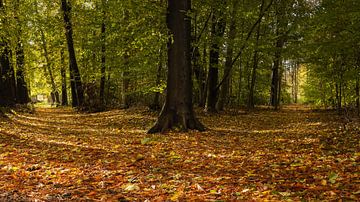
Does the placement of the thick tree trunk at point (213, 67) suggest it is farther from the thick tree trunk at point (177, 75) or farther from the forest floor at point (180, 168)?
the forest floor at point (180, 168)

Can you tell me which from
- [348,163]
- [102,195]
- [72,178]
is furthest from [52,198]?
[348,163]

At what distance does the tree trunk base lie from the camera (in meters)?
10.7

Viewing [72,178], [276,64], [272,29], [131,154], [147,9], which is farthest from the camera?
[276,64]

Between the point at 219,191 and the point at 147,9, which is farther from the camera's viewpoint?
the point at 147,9

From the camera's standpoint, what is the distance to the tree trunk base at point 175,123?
422 inches

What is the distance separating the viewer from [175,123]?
10.8 m

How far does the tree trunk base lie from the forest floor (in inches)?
31.8

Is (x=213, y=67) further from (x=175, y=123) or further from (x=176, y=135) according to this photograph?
(x=176, y=135)

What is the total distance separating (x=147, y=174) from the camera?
5.74 metres

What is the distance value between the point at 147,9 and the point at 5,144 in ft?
20.2

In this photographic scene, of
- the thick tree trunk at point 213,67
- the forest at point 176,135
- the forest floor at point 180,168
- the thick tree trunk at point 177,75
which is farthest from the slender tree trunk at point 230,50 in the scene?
the forest floor at point 180,168

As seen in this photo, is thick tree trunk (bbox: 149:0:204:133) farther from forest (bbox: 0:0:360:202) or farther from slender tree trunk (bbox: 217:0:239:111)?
slender tree trunk (bbox: 217:0:239:111)

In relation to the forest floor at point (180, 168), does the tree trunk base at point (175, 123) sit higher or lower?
higher

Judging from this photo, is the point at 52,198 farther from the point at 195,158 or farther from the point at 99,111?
the point at 99,111
